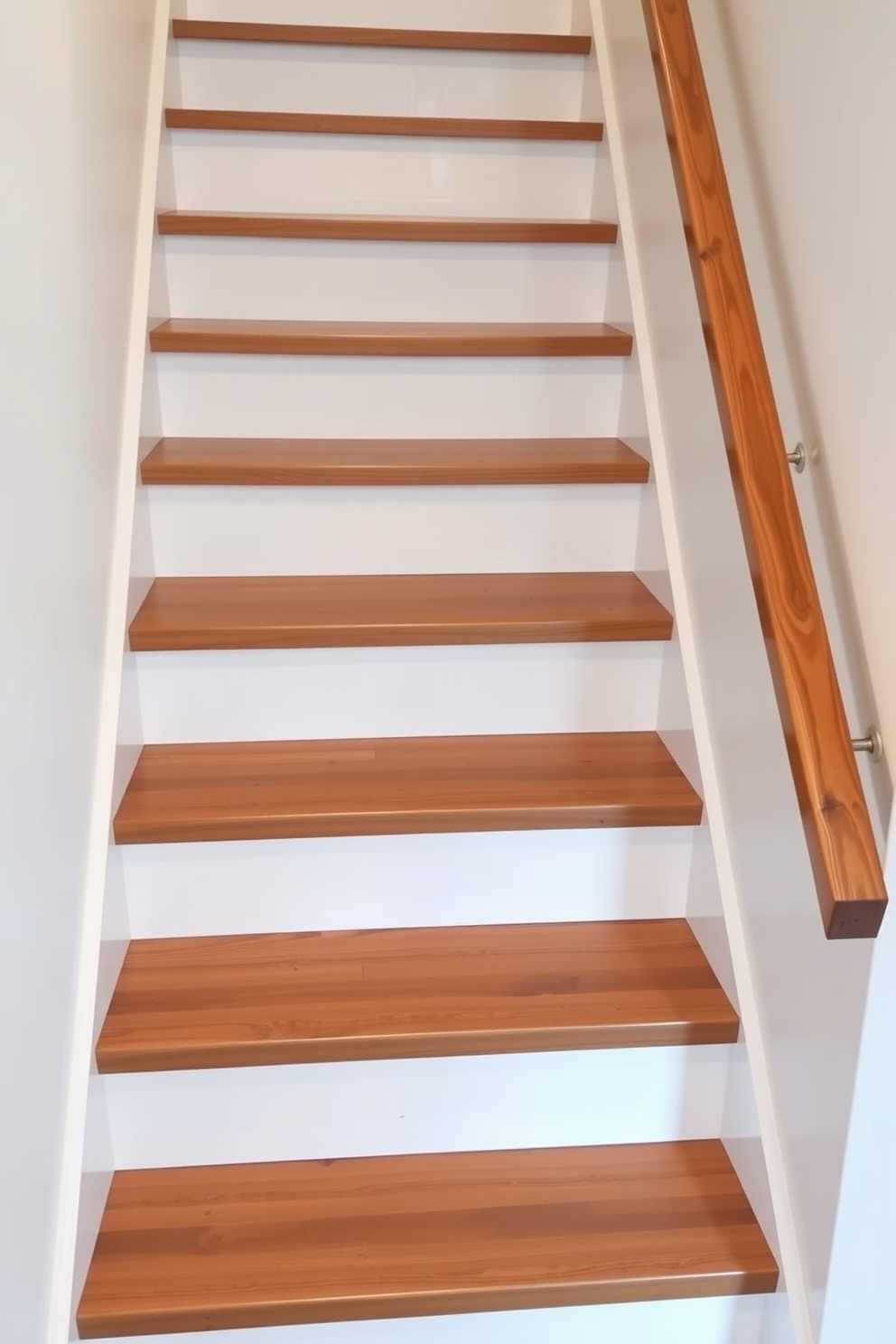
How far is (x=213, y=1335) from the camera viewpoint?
4.77ft

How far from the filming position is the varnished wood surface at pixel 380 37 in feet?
8.12

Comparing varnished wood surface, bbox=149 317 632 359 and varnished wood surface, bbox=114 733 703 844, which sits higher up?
varnished wood surface, bbox=149 317 632 359

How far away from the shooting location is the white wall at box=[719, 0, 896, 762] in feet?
4.11

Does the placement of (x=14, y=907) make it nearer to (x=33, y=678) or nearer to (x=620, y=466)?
(x=33, y=678)

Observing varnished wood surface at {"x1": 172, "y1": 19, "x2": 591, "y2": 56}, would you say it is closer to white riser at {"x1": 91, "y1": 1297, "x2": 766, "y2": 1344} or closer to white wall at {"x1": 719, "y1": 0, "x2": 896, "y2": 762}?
white wall at {"x1": 719, "y1": 0, "x2": 896, "y2": 762}

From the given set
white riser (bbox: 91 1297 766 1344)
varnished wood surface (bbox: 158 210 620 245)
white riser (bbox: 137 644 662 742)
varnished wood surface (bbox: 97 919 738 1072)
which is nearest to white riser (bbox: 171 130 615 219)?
varnished wood surface (bbox: 158 210 620 245)

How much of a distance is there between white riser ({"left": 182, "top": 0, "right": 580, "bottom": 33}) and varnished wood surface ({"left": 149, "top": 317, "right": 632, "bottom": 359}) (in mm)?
931

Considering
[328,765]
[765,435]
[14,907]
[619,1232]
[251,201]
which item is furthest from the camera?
[251,201]

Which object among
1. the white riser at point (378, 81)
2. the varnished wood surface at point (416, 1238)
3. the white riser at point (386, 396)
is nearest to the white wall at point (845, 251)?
the white riser at point (386, 396)

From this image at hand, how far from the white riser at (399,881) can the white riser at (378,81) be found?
175 cm

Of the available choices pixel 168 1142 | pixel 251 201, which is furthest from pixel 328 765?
pixel 251 201

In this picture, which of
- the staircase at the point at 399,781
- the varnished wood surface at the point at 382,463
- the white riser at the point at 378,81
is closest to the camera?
the staircase at the point at 399,781

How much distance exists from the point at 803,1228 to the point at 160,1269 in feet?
2.67

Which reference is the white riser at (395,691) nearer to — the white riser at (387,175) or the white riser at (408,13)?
the white riser at (387,175)
